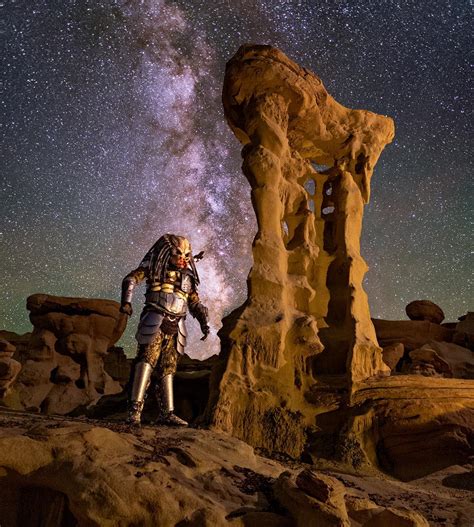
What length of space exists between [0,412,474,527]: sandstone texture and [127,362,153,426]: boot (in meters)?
1.59

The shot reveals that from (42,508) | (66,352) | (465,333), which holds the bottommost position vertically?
(42,508)

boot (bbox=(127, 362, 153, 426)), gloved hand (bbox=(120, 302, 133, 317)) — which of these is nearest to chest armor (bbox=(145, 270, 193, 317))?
gloved hand (bbox=(120, 302, 133, 317))

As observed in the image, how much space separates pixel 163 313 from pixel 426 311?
1820 cm

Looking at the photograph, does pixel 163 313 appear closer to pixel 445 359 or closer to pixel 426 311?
pixel 445 359

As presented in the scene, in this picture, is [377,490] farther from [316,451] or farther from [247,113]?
[247,113]

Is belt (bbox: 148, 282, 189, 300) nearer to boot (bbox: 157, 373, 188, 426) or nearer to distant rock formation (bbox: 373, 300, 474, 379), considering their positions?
boot (bbox: 157, 373, 188, 426)

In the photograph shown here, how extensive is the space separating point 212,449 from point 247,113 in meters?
8.73

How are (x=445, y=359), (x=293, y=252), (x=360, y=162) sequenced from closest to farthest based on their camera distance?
(x=293, y=252)
(x=360, y=162)
(x=445, y=359)

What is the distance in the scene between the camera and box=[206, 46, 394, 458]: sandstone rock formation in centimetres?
A: 895

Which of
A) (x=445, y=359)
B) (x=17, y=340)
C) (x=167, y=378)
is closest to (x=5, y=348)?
(x=167, y=378)

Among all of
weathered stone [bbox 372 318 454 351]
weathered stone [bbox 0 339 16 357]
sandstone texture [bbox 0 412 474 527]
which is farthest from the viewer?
weathered stone [bbox 372 318 454 351]

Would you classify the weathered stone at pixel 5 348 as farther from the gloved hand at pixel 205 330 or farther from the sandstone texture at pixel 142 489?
the sandstone texture at pixel 142 489

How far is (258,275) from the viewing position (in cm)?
986

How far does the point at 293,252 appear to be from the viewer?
11039mm
